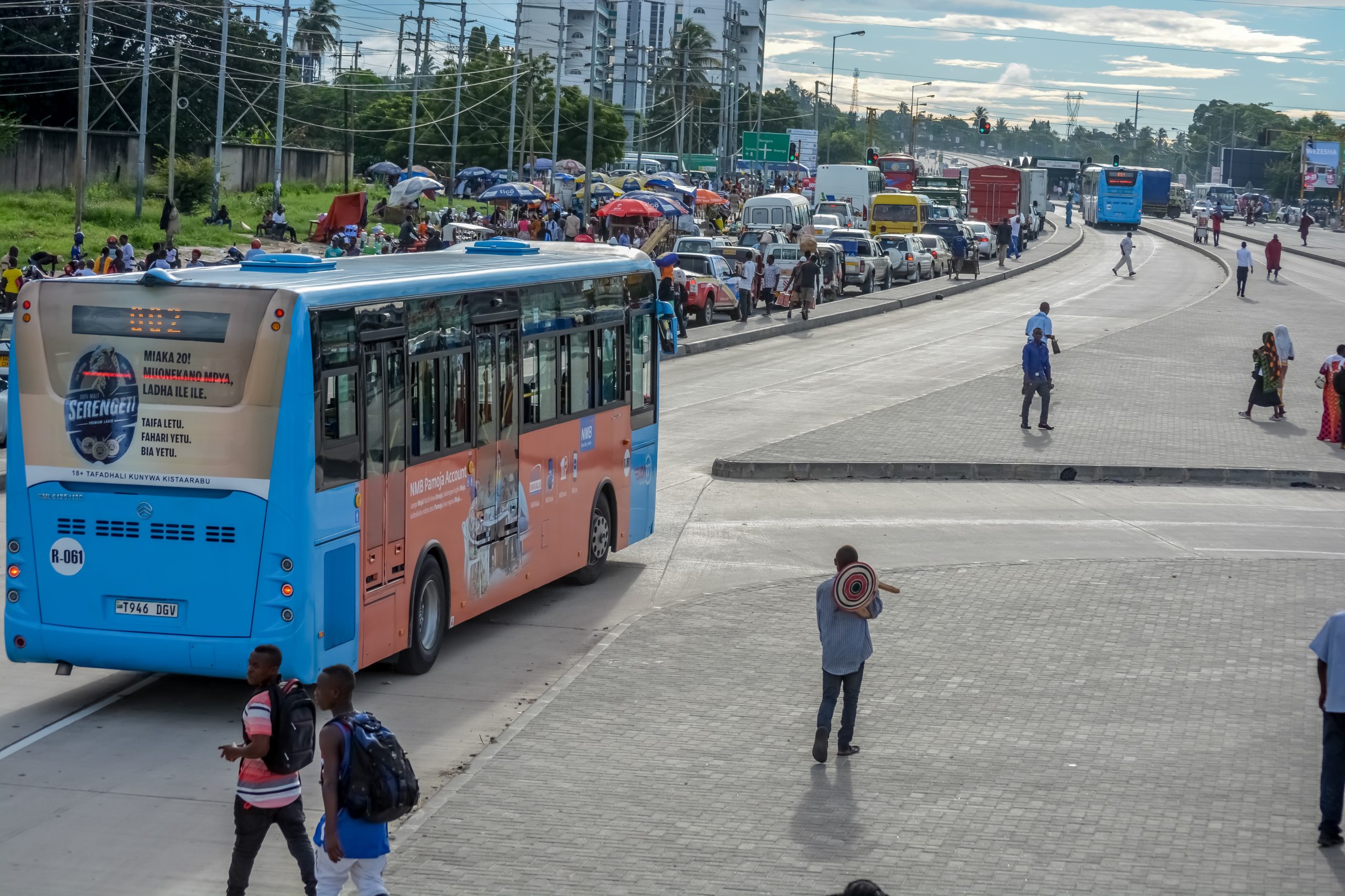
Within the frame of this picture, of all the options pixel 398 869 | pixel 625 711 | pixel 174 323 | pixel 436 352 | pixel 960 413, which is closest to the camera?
pixel 398 869

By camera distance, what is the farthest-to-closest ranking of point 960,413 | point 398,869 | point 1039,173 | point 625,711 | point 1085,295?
point 1039,173, point 1085,295, point 960,413, point 625,711, point 398,869

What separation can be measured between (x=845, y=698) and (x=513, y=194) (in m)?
46.8

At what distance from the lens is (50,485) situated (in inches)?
402

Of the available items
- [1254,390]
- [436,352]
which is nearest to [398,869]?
→ [436,352]

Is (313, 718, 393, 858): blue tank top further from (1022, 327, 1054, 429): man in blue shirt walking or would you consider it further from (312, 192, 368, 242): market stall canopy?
(312, 192, 368, 242): market stall canopy

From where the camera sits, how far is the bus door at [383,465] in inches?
424

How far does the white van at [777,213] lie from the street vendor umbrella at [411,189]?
11279 millimetres

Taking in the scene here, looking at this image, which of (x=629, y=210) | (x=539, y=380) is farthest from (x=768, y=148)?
(x=539, y=380)

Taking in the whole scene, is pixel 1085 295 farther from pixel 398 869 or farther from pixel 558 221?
pixel 398 869

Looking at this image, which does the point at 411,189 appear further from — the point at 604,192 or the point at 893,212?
the point at 893,212

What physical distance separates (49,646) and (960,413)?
18148mm

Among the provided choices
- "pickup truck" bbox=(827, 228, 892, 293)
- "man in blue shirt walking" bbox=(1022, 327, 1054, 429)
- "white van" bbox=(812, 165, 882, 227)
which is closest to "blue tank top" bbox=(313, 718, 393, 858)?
"man in blue shirt walking" bbox=(1022, 327, 1054, 429)

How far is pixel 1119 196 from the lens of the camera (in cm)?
9119

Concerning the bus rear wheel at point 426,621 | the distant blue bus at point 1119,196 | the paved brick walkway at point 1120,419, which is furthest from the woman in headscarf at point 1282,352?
the distant blue bus at point 1119,196
